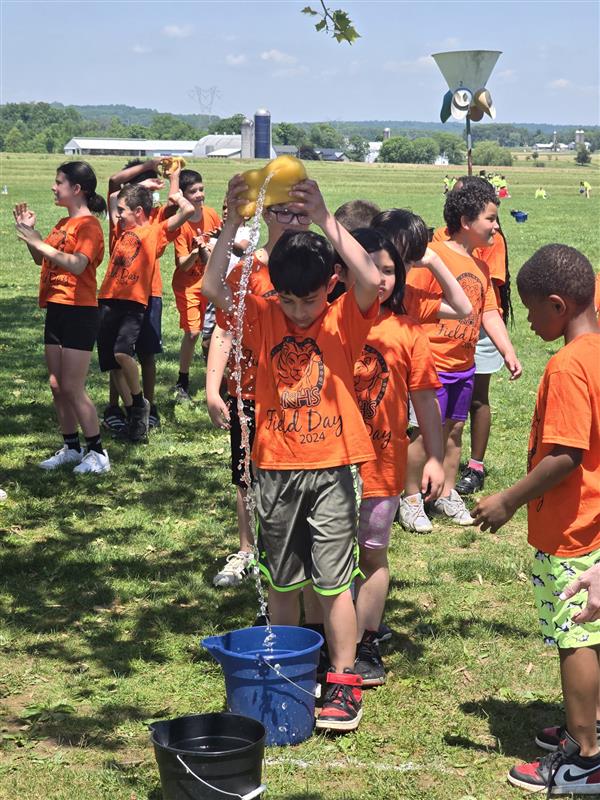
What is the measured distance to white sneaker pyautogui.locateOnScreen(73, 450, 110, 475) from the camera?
25.8 feet

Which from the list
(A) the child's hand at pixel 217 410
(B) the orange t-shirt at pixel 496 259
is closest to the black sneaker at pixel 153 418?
(B) the orange t-shirt at pixel 496 259

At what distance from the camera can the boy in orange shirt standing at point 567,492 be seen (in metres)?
3.58

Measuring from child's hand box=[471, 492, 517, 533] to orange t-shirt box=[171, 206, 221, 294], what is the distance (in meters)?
6.30

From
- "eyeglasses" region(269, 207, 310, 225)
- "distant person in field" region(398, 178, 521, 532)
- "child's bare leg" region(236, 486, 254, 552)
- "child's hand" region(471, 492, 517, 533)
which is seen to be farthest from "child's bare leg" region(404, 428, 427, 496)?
"child's hand" region(471, 492, 517, 533)

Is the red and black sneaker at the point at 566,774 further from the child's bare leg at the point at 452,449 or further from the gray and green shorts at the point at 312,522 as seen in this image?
the child's bare leg at the point at 452,449

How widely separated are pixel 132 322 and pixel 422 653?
4.35 metres

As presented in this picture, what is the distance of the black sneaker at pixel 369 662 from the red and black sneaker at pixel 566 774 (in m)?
0.97

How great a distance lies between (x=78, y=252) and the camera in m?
7.42

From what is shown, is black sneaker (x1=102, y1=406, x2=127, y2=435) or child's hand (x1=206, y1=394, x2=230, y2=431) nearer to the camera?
child's hand (x1=206, y1=394, x2=230, y2=431)

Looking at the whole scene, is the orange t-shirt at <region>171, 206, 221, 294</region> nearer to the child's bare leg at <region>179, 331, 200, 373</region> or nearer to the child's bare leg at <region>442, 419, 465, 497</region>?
the child's bare leg at <region>179, 331, 200, 373</region>

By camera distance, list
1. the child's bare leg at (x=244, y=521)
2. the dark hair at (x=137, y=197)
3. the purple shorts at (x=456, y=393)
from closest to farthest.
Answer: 1. the child's bare leg at (x=244, y=521)
2. the purple shorts at (x=456, y=393)
3. the dark hair at (x=137, y=197)

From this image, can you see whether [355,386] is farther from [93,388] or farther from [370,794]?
[93,388]

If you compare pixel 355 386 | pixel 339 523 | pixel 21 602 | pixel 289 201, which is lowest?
pixel 21 602

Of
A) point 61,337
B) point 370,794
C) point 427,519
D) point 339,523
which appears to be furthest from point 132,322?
point 370,794
